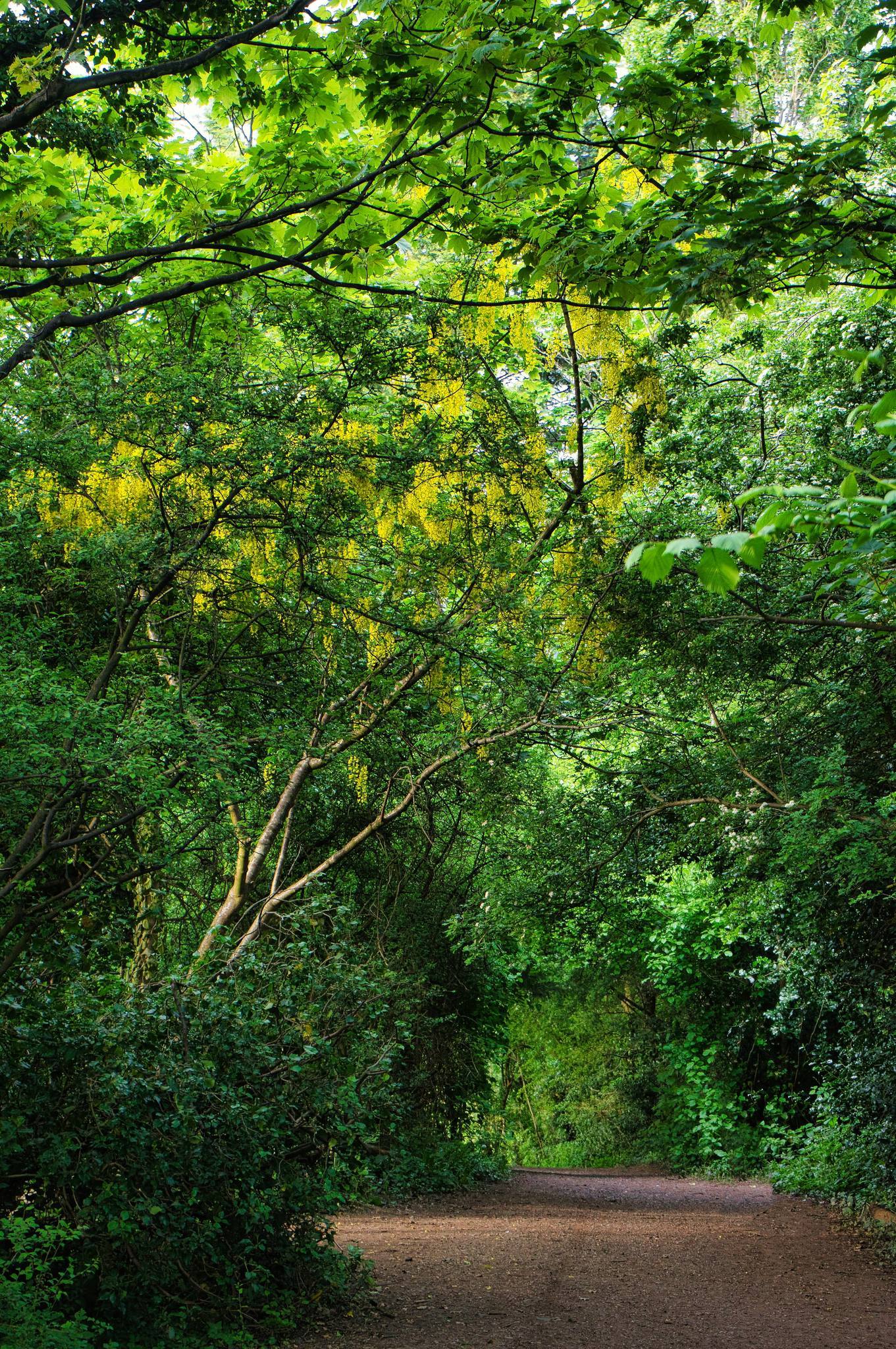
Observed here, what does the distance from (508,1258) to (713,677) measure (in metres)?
4.26

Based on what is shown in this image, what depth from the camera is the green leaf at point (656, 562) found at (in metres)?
1.67

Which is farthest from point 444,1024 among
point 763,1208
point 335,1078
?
point 335,1078

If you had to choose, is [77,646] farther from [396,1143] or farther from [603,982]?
[603,982]

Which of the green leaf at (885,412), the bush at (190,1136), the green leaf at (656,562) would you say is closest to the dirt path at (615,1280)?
the bush at (190,1136)

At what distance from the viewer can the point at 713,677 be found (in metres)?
7.46

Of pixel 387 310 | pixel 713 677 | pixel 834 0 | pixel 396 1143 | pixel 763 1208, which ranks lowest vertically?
pixel 763 1208

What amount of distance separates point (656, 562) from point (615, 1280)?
652cm

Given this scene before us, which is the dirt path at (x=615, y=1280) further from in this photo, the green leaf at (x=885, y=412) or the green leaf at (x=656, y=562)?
the green leaf at (x=885, y=412)

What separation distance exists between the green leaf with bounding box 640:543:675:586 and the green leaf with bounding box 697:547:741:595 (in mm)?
56

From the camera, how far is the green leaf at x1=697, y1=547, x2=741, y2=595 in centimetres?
157

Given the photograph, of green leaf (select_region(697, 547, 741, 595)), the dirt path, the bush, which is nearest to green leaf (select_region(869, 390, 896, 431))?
green leaf (select_region(697, 547, 741, 595))

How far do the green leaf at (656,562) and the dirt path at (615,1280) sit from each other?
4.43m

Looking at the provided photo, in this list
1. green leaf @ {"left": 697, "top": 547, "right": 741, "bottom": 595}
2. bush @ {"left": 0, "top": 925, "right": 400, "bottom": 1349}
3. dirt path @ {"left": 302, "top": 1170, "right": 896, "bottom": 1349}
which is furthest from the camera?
dirt path @ {"left": 302, "top": 1170, "right": 896, "bottom": 1349}

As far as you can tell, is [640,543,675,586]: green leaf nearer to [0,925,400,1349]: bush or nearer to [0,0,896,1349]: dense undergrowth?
[0,0,896,1349]: dense undergrowth
